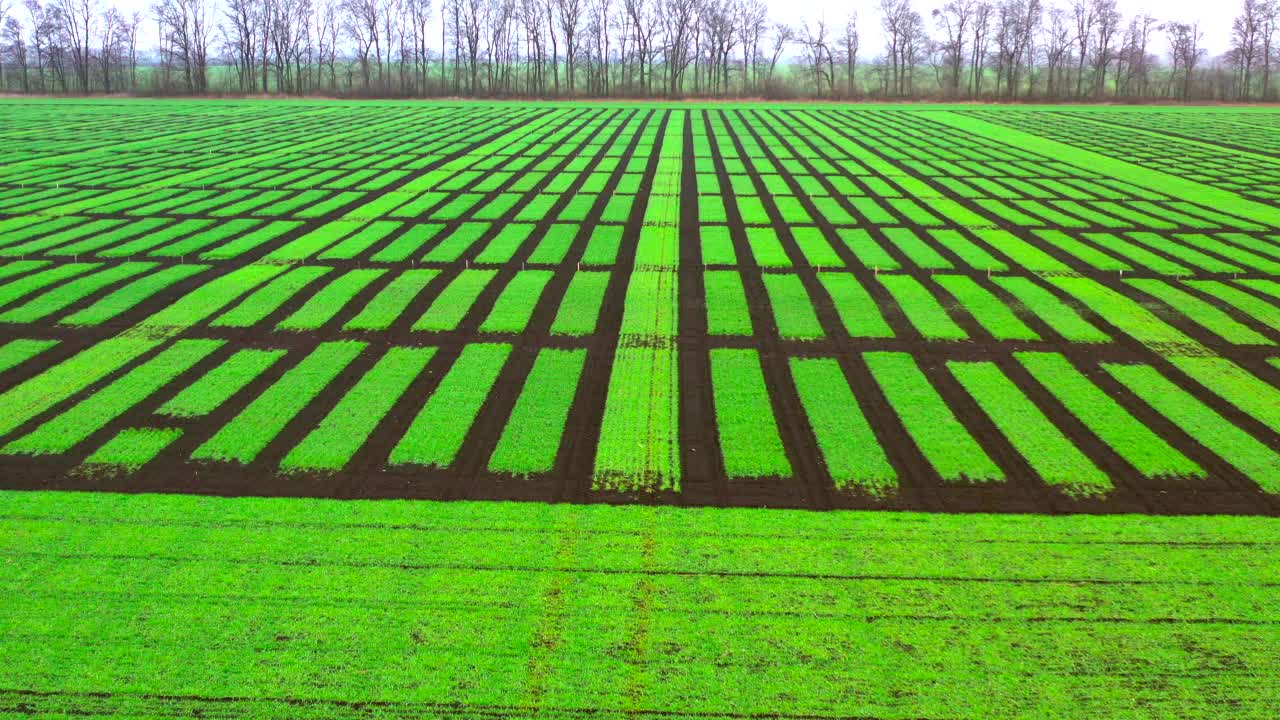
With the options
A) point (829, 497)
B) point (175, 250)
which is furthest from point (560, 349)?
point (175, 250)

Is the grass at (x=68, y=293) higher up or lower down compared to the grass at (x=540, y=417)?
higher up

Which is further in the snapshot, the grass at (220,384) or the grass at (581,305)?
the grass at (581,305)

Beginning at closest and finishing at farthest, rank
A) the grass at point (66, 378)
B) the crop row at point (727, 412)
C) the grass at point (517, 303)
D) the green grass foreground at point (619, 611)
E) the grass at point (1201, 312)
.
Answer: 1. the green grass foreground at point (619, 611)
2. the crop row at point (727, 412)
3. the grass at point (66, 378)
4. the grass at point (1201, 312)
5. the grass at point (517, 303)

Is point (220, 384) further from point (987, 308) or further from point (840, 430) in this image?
point (987, 308)

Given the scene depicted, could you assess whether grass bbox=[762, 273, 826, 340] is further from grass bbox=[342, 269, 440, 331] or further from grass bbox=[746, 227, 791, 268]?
grass bbox=[342, 269, 440, 331]

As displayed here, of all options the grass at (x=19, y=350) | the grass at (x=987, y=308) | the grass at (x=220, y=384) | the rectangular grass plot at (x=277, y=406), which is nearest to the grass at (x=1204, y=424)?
the grass at (x=987, y=308)

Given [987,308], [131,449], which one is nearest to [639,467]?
[131,449]

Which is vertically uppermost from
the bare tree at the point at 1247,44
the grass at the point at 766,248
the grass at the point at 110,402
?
the bare tree at the point at 1247,44

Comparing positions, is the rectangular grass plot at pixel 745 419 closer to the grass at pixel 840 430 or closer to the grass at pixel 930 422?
the grass at pixel 840 430
